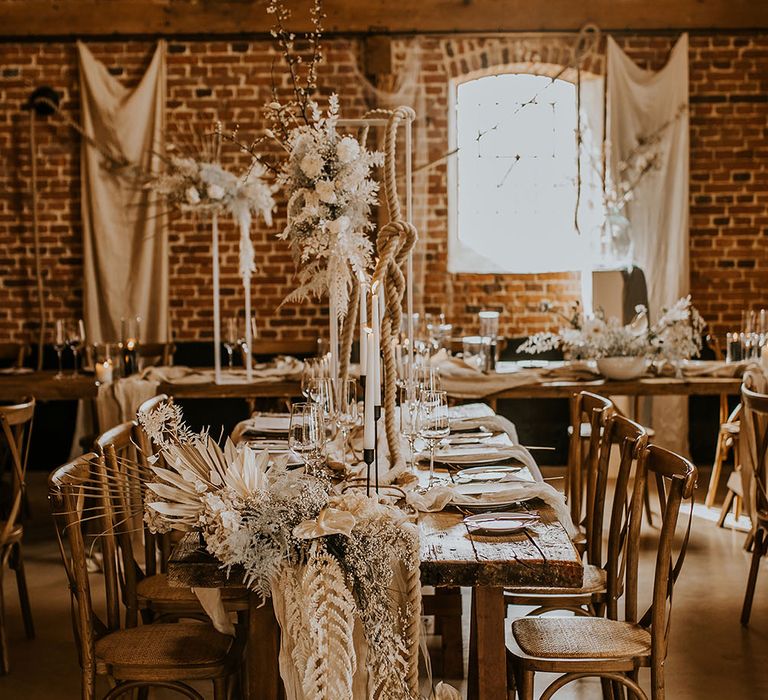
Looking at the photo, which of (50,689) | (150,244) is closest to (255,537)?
(50,689)

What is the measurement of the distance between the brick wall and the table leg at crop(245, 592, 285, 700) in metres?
5.09

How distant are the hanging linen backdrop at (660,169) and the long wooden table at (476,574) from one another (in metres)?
5.00

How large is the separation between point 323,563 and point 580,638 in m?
0.78

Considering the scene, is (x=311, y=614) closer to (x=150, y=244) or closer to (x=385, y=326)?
(x=385, y=326)

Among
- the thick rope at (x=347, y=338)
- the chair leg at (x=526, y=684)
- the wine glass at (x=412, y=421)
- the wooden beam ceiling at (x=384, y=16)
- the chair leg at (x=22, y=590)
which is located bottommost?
the chair leg at (x=22, y=590)

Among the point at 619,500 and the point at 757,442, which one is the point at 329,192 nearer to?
the point at 619,500

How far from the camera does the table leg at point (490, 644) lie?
213 centimetres

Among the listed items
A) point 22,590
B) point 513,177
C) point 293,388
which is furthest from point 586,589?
point 513,177

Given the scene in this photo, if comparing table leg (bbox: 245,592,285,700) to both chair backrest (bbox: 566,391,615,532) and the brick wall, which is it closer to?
chair backrest (bbox: 566,391,615,532)

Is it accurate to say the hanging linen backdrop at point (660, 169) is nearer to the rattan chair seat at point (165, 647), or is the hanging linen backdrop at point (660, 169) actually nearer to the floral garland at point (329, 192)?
the floral garland at point (329, 192)

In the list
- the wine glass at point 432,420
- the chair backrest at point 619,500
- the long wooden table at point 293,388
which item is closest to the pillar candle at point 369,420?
the wine glass at point 432,420

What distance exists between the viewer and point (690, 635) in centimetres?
370

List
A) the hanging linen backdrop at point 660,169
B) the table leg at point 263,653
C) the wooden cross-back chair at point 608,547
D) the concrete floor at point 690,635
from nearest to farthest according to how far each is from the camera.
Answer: the table leg at point 263,653
the wooden cross-back chair at point 608,547
the concrete floor at point 690,635
the hanging linen backdrop at point 660,169

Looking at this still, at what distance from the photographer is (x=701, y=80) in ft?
23.2
